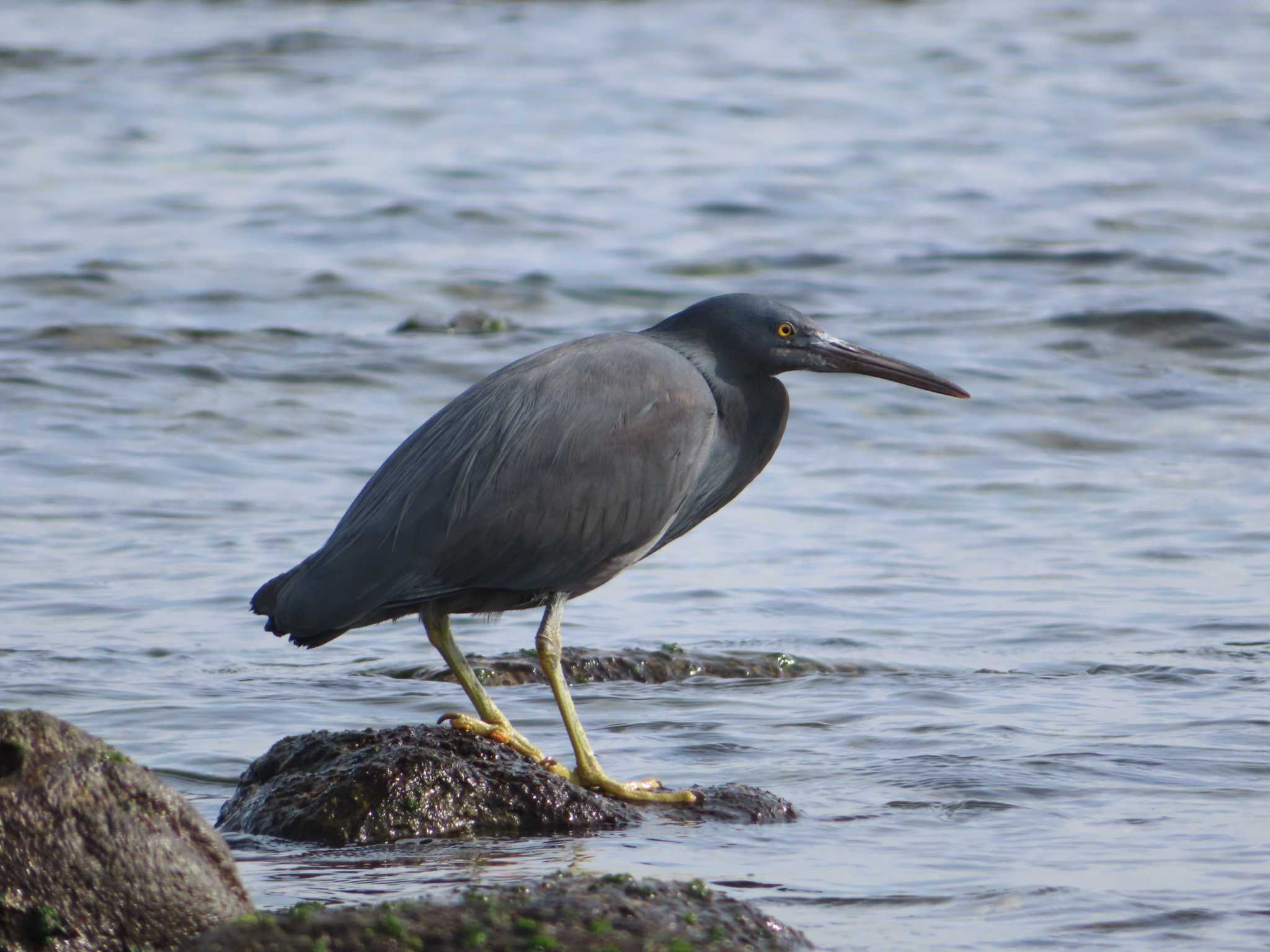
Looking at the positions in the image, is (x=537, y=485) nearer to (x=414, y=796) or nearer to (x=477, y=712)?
(x=477, y=712)

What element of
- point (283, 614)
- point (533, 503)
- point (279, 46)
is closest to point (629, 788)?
point (533, 503)

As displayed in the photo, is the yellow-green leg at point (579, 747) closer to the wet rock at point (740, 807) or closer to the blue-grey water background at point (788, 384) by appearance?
the wet rock at point (740, 807)

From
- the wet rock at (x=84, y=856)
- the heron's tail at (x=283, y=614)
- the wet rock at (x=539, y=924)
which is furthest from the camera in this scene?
the heron's tail at (x=283, y=614)

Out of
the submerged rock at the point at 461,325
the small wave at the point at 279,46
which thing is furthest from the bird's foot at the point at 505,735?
the small wave at the point at 279,46

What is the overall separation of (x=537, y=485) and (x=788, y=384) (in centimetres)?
712

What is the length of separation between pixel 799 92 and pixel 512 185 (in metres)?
5.80

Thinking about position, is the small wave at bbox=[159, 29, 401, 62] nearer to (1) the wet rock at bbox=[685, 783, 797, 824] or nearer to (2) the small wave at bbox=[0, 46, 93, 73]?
(2) the small wave at bbox=[0, 46, 93, 73]

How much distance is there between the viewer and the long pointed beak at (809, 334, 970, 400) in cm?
631

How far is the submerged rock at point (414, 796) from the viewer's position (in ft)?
17.4

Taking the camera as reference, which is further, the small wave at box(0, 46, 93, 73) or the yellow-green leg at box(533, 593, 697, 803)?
the small wave at box(0, 46, 93, 73)

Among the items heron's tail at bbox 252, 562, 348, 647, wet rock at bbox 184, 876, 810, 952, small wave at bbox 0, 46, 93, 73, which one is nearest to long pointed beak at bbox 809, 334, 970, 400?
heron's tail at bbox 252, 562, 348, 647

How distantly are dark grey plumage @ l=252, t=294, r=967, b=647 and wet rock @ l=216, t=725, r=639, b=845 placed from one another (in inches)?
16.1

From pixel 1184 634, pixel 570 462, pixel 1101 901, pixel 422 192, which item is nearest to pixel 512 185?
pixel 422 192

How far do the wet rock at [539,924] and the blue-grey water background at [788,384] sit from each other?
52 cm
